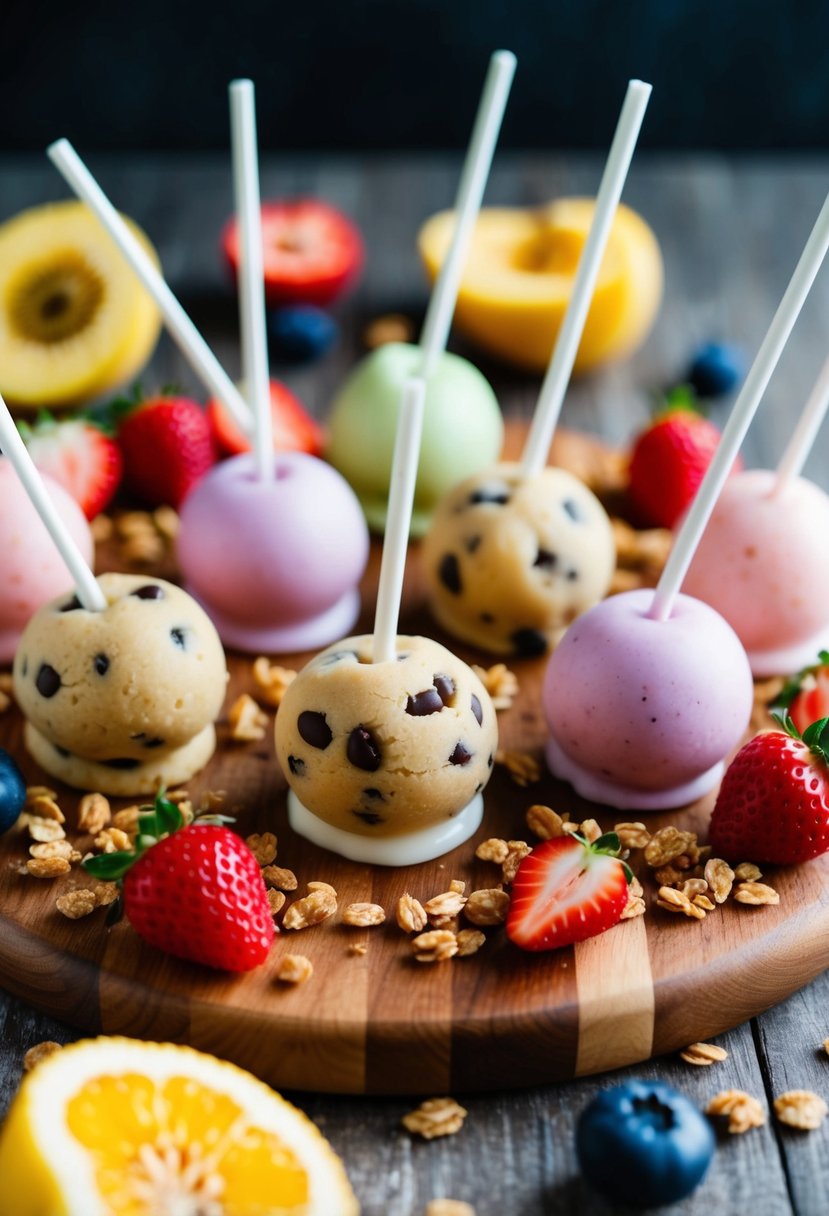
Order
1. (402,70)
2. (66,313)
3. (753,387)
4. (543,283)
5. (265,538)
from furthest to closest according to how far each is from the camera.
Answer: (402,70) < (543,283) < (66,313) < (265,538) < (753,387)

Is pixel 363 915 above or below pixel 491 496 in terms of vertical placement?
below

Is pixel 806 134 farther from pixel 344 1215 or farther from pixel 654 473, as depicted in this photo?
pixel 344 1215

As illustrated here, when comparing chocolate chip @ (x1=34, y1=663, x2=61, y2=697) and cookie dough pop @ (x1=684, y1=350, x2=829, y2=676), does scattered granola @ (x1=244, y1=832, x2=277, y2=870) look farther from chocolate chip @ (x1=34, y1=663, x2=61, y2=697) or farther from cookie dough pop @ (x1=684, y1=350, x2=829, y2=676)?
cookie dough pop @ (x1=684, y1=350, x2=829, y2=676)

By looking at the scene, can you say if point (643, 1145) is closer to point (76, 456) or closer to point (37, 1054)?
point (37, 1054)

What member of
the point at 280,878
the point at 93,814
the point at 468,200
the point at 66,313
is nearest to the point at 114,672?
the point at 93,814

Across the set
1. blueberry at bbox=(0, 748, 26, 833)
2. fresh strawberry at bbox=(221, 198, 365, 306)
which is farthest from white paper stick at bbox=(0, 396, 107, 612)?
fresh strawberry at bbox=(221, 198, 365, 306)

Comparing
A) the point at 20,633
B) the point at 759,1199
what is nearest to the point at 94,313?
the point at 20,633

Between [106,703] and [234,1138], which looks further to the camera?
[106,703]

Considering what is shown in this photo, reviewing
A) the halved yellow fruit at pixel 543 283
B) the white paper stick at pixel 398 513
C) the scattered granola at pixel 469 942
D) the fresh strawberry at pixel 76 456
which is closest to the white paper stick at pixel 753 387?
the white paper stick at pixel 398 513

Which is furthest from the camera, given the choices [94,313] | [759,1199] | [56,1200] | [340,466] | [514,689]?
[94,313]
